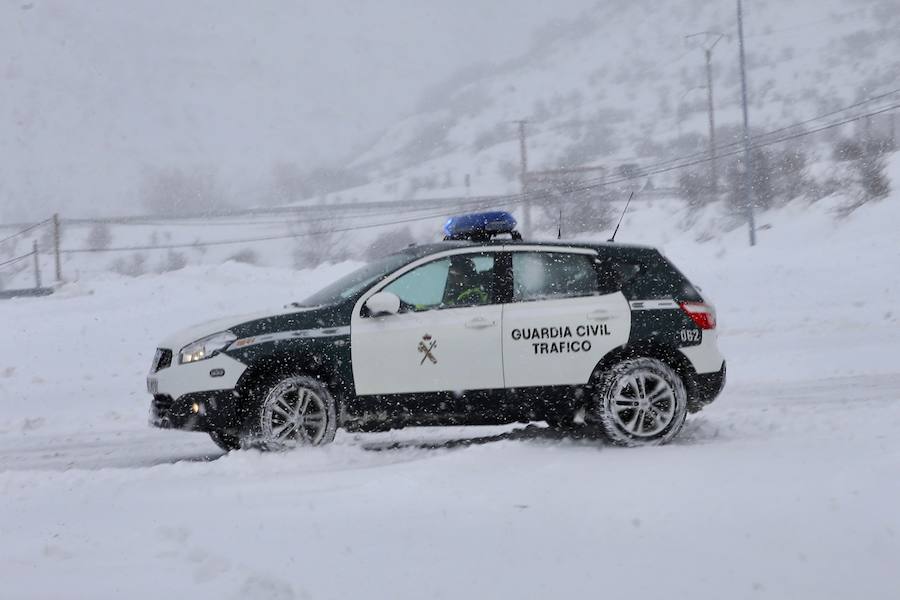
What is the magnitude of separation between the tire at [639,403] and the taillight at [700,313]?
1.54 feet

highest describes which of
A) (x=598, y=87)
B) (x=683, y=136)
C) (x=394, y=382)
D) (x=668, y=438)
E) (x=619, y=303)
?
(x=598, y=87)

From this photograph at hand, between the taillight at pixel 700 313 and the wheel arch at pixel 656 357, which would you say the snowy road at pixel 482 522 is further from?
the taillight at pixel 700 313

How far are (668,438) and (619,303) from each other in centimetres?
109

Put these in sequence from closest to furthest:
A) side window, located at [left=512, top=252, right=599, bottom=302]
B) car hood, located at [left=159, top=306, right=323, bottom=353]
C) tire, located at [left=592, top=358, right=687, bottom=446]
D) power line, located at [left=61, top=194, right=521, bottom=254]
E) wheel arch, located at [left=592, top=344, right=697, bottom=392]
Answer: car hood, located at [left=159, top=306, right=323, bottom=353] < tire, located at [left=592, top=358, right=687, bottom=446] < wheel arch, located at [left=592, top=344, right=697, bottom=392] < side window, located at [left=512, top=252, right=599, bottom=302] < power line, located at [left=61, top=194, right=521, bottom=254]

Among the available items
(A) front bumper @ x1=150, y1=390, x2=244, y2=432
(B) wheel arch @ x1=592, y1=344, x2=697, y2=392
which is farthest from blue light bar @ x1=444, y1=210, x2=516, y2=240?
(A) front bumper @ x1=150, y1=390, x2=244, y2=432

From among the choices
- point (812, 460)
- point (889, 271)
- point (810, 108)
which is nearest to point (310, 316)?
point (812, 460)

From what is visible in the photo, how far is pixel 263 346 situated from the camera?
6.93 m

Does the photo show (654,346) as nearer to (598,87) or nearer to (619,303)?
(619,303)

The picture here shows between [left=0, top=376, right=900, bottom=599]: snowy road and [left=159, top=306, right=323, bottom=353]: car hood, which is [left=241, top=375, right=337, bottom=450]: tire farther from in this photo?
[left=159, top=306, right=323, bottom=353]: car hood

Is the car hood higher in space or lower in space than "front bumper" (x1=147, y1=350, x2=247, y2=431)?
higher

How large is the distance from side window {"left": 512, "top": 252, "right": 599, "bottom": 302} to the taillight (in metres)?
0.73

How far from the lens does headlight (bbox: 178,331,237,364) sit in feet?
22.8

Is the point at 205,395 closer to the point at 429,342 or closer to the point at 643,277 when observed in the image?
the point at 429,342

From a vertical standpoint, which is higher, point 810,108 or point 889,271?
point 810,108
